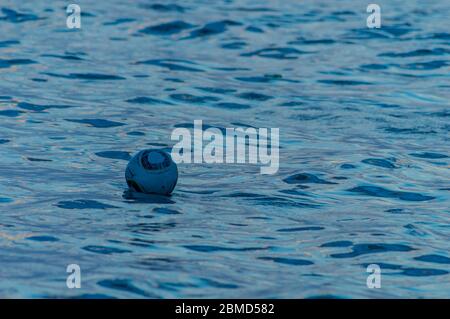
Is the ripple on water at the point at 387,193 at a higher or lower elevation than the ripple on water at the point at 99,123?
lower

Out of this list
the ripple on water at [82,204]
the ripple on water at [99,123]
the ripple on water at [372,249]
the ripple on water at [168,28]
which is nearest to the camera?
the ripple on water at [372,249]

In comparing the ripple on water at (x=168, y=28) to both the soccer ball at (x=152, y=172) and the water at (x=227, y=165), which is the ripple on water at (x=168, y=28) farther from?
the soccer ball at (x=152, y=172)

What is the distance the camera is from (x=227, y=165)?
12523 mm

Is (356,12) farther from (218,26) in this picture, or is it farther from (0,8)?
(0,8)

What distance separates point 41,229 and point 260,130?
17.0 ft

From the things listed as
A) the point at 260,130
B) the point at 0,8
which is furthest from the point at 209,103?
the point at 0,8

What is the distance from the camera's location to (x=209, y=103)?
52.2 ft

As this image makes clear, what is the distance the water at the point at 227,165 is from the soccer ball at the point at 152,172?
17cm

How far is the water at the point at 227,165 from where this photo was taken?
28.6 feet

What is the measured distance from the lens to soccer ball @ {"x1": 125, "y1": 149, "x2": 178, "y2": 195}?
415 inches

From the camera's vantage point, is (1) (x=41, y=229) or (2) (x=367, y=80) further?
A: (2) (x=367, y=80)

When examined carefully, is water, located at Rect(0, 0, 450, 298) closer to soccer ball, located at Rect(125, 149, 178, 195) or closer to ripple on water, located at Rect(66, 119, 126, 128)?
ripple on water, located at Rect(66, 119, 126, 128)

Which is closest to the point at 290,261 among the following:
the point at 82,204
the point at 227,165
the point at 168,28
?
the point at 82,204

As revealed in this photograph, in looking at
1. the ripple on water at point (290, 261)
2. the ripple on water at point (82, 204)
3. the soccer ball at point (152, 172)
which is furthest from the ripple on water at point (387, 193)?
the ripple on water at point (82, 204)
